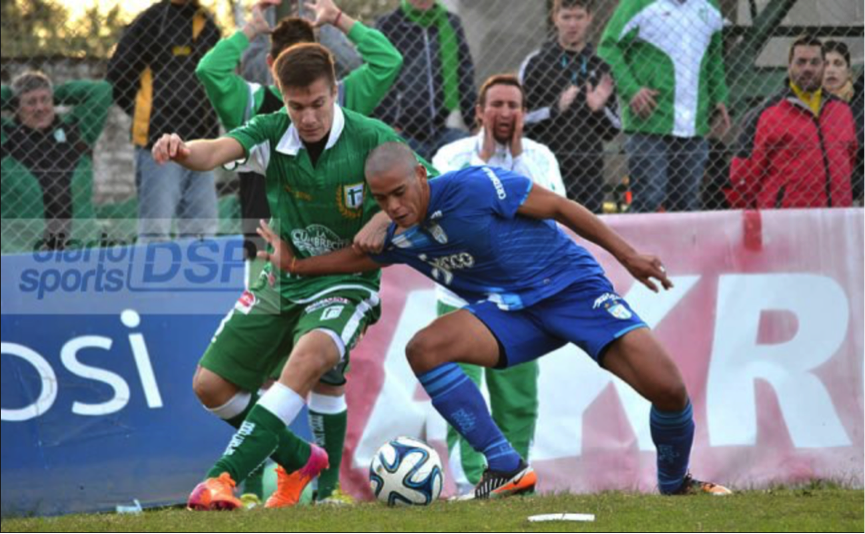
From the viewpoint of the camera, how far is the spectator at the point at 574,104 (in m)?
9.59

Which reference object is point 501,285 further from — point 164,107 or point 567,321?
point 164,107

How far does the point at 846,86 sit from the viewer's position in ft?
31.1

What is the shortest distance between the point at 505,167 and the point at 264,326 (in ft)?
7.10

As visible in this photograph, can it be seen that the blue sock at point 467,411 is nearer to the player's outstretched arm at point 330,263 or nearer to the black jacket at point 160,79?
the player's outstretched arm at point 330,263

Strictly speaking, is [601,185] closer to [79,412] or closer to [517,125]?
[517,125]

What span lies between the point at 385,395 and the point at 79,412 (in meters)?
2.00

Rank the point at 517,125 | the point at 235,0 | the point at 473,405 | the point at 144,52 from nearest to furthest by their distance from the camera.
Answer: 1. the point at 473,405
2. the point at 517,125
3. the point at 144,52
4. the point at 235,0

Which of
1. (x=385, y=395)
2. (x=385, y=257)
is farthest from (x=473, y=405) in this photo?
(x=385, y=395)

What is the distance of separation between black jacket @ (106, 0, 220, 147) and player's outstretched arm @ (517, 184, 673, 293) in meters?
3.33

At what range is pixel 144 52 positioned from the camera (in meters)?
9.57

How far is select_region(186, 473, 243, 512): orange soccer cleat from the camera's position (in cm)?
674

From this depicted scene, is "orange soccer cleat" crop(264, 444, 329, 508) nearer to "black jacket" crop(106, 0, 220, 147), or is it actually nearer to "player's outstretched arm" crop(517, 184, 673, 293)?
"player's outstretched arm" crop(517, 184, 673, 293)

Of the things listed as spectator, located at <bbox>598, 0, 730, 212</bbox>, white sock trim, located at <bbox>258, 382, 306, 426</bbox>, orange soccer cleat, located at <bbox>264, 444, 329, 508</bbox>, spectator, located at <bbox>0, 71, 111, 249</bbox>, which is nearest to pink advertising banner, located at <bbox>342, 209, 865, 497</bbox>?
spectator, located at <bbox>598, 0, 730, 212</bbox>

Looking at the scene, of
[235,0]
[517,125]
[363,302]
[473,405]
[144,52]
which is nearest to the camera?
[473,405]
